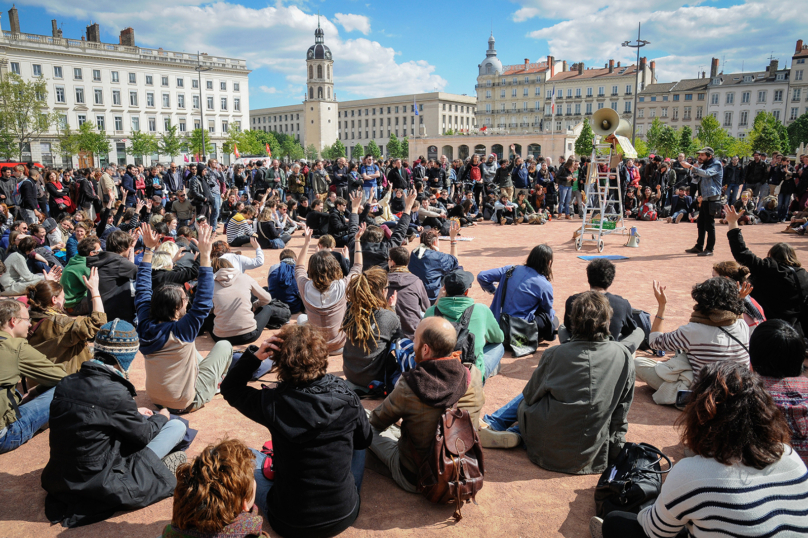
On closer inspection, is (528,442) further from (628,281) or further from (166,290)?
(628,281)

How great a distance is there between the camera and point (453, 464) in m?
3.08

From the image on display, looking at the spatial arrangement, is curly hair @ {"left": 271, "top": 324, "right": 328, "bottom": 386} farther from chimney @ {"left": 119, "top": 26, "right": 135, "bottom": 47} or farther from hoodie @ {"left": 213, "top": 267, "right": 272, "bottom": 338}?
chimney @ {"left": 119, "top": 26, "right": 135, "bottom": 47}

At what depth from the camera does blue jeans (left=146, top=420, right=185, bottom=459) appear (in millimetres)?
3605

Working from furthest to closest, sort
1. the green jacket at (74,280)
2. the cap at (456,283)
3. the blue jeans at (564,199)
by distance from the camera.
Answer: the blue jeans at (564,199) < the green jacket at (74,280) < the cap at (456,283)

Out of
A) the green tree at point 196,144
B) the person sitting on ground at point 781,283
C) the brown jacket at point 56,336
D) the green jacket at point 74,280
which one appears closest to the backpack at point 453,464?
the brown jacket at point 56,336

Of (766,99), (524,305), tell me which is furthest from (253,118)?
(524,305)

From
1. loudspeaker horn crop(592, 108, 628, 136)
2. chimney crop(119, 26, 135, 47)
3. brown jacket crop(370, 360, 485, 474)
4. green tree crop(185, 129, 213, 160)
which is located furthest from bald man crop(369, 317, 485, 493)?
chimney crop(119, 26, 135, 47)

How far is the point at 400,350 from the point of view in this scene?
4.37 meters

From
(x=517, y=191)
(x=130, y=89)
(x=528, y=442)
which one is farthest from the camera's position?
(x=130, y=89)

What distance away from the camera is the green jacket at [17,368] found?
3.80m

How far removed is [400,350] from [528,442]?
126 cm

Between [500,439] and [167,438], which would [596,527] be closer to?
[500,439]

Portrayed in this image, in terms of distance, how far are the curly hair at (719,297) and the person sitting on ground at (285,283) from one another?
201 inches

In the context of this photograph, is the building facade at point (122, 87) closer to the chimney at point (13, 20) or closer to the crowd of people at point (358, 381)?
the chimney at point (13, 20)
